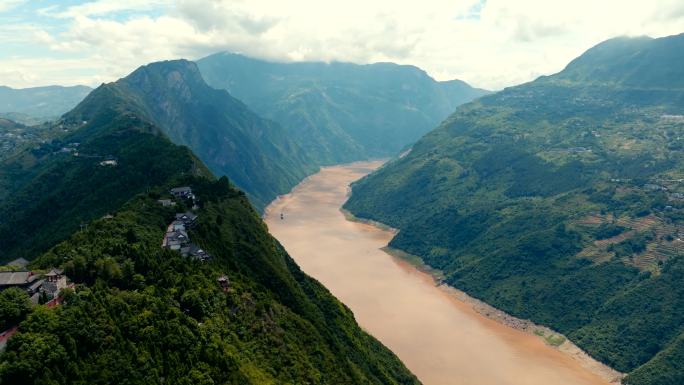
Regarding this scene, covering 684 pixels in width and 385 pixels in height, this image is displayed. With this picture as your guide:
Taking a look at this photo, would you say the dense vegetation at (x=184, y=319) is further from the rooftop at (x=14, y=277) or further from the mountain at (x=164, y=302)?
the rooftop at (x=14, y=277)

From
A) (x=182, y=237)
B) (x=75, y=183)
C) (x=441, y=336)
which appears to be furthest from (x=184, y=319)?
(x=75, y=183)

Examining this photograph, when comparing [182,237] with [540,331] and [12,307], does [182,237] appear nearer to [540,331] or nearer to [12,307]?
[12,307]

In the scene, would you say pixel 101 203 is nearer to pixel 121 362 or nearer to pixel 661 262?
pixel 121 362

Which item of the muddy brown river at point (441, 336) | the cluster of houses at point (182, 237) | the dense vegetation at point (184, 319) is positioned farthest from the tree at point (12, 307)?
the muddy brown river at point (441, 336)

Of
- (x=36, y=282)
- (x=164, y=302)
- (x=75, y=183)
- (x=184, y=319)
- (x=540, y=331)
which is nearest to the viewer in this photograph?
(x=184, y=319)

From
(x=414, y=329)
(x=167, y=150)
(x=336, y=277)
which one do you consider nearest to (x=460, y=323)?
(x=414, y=329)
